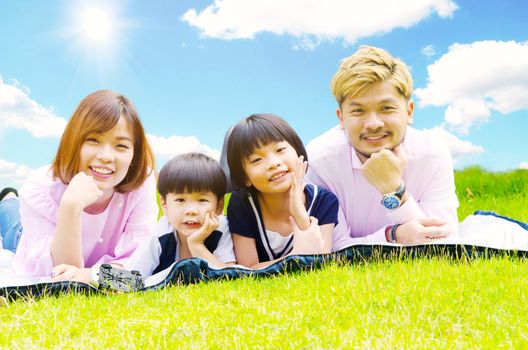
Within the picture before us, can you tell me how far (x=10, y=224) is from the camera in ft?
20.9

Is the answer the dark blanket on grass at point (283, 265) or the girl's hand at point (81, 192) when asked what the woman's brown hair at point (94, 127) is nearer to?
the girl's hand at point (81, 192)

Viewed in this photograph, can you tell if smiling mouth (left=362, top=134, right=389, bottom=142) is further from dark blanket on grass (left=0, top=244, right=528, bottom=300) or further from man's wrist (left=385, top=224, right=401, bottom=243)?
dark blanket on grass (left=0, top=244, right=528, bottom=300)

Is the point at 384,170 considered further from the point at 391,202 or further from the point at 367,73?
the point at 367,73

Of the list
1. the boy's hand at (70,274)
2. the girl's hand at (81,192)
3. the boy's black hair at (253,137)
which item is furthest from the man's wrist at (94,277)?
the boy's black hair at (253,137)

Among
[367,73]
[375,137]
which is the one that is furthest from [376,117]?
[367,73]

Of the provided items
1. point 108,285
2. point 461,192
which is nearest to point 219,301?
point 108,285

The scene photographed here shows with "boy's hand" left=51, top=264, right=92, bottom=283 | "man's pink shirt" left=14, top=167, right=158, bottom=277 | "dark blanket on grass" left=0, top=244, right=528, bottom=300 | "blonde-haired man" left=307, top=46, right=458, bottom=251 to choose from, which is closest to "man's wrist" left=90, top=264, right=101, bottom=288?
"dark blanket on grass" left=0, top=244, right=528, bottom=300

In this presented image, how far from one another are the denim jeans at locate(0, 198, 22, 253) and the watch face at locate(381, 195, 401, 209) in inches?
152

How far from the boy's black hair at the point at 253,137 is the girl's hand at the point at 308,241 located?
2.02 feet

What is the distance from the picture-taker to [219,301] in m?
3.32

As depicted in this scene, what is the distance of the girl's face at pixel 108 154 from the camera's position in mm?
4457

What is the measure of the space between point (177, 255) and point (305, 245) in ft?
3.72

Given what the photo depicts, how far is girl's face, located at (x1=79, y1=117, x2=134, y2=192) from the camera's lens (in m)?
4.46

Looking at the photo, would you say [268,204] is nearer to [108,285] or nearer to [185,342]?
[108,285]
